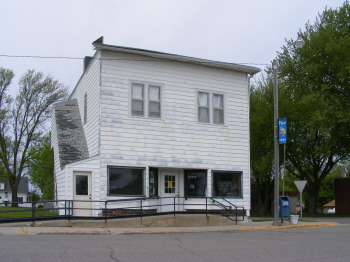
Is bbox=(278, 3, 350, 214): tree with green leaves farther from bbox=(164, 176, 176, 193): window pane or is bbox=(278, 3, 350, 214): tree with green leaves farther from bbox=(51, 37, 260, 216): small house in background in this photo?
bbox=(164, 176, 176, 193): window pane

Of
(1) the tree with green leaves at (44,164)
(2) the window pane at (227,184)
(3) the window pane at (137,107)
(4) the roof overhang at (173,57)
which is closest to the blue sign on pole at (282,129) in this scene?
(2) the window pane at (227,184)

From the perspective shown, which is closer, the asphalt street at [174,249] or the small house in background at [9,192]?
the asphalt street at [174,249]

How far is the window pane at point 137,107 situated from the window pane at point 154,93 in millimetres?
572

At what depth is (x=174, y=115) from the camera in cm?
1930

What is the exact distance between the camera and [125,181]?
18.1 metres

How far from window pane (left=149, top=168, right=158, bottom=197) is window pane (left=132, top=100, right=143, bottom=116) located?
257 cm

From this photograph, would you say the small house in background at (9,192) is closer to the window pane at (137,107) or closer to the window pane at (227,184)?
the window pane at (227,184)

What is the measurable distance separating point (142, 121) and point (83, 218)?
480 cm

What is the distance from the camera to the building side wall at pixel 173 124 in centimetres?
1795

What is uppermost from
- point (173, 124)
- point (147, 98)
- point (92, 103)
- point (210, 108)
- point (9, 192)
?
point (147, 98)

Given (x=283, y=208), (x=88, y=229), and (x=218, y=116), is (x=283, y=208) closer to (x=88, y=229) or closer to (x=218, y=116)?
(x=218, y=116)

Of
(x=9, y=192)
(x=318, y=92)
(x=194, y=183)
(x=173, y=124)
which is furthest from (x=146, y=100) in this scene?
(x=9, y=192)

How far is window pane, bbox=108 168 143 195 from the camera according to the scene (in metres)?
17.8

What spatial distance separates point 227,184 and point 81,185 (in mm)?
6988
